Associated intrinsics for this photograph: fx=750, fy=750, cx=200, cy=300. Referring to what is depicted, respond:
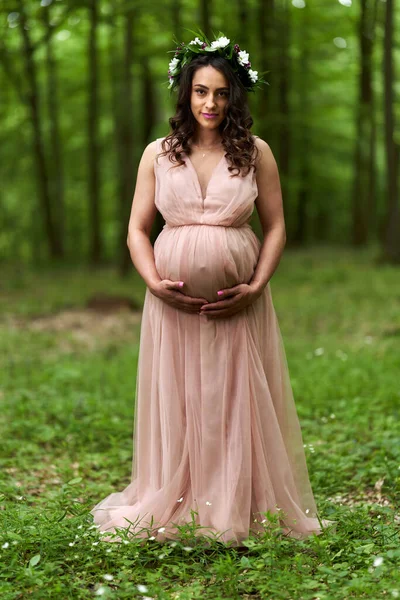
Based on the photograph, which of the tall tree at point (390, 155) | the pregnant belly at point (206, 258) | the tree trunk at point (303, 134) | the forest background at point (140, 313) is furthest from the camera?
the tree trunk at point (303, 134)

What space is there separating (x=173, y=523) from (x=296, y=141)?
23.9 m

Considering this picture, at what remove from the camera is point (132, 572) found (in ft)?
11.7

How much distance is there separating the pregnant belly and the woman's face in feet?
1.88

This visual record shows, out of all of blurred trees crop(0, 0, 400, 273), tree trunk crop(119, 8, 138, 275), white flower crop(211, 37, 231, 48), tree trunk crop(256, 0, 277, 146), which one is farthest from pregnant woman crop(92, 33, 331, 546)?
tree trunk crop(256, 0, 277, 146)

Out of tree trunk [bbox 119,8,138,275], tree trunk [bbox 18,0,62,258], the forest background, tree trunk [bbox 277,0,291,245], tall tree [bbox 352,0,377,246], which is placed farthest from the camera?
tree trunk [bbox 277,0,291,245]

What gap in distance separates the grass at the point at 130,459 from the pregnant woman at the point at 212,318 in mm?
222

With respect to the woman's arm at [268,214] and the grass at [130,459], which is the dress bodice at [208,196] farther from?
the grass at [130,459]

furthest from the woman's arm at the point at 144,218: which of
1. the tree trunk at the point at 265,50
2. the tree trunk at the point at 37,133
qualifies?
the tree trunk at the point at 37,133

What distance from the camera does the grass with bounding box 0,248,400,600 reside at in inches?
134

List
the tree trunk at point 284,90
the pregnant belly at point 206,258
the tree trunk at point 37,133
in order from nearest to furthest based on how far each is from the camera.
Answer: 1. the pregnant belly at point 206,258
2. the tree trunk at point 37,133
3. the tree trunk at point 284,90

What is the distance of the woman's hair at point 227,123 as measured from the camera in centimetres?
393

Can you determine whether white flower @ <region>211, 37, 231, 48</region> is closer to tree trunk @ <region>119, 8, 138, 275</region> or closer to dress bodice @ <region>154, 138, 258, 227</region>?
dress bodice @ <region>154, 138, 258, 227</region>

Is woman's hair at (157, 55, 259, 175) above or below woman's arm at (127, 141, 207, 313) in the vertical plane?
above

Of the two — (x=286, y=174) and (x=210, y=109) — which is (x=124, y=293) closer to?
(x=286, y=174)
